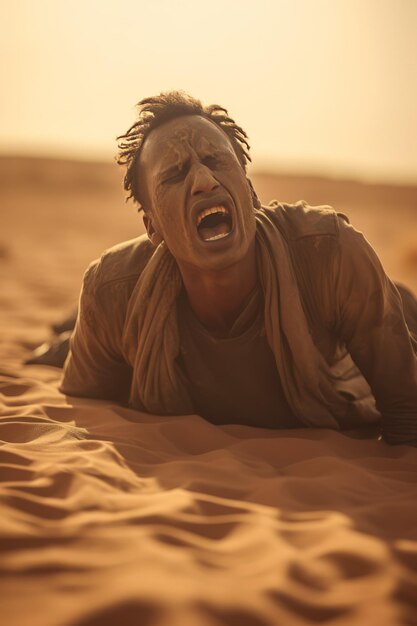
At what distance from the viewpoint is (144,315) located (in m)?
3.45

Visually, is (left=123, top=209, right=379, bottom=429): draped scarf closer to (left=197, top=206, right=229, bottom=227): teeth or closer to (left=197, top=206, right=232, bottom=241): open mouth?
(left=197, top=206, right=232, bottom=241): open mouth

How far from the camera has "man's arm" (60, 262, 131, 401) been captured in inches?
140

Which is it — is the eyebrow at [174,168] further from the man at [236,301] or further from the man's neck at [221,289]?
the man's neck at [221,289]

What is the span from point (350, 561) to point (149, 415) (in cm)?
166

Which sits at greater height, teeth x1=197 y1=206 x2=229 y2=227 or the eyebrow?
the eyebrow

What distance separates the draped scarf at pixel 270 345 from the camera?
10.5 feet

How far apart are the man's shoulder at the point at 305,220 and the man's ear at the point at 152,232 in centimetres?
55

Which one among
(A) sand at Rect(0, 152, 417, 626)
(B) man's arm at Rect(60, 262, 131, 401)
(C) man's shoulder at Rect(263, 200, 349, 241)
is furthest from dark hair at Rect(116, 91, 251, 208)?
(A) sand at Rect(0, 152, 417, 626)

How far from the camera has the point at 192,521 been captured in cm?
222

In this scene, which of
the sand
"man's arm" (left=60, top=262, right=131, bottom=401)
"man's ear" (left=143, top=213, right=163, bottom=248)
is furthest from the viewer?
"man's arm" (left=60, top=262, right=131, bottom=401)

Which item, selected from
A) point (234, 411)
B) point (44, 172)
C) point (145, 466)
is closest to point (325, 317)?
point (234, 411)

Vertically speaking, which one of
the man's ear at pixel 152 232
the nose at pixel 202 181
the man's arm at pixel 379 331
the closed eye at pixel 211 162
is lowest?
the man's arm at pixel 379 331

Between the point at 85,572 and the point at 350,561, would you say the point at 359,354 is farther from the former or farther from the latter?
the point at 85,572

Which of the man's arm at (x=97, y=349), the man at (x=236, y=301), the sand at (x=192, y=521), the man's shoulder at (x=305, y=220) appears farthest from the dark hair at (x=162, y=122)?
the sand at (x=192, y=521)
